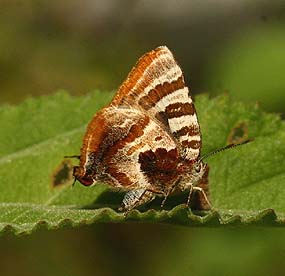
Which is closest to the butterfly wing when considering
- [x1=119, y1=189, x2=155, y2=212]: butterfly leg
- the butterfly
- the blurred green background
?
the butterfly

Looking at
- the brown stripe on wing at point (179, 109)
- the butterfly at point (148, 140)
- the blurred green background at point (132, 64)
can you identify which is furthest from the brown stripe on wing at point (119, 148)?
the blurred green background at point (132, 64)

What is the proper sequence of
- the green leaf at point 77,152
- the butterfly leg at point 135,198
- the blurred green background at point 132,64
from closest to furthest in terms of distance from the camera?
the butterfly leg at point 135,198 < the green leaf at point 77,152 < the blurred green background at point 132,64

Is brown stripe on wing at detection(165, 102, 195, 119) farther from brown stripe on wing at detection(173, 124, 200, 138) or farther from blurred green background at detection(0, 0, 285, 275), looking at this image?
blurred green background at detection(0, 0, 285, 275)

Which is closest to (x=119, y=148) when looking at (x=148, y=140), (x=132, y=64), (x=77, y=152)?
(x=148, y=140)

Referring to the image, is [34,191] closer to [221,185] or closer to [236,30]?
[221,185]

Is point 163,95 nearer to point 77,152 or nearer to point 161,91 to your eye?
point 161,91

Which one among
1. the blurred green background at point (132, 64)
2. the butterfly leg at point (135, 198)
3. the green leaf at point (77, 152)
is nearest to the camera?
the butterfly leg at point (135, 198)

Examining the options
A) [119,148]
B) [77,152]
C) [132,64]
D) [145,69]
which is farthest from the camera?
[132,64]

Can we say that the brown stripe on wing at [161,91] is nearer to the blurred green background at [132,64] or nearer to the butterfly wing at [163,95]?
the butterfly wing at [163,95]

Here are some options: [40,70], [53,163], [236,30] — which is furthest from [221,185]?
[236,30]
